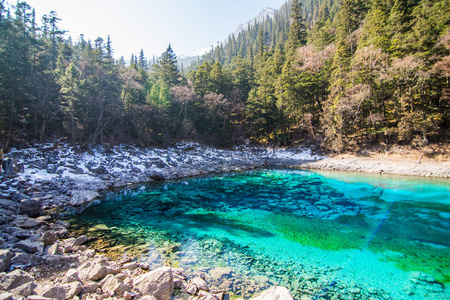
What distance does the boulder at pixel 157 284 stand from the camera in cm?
370

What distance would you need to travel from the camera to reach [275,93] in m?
31.3

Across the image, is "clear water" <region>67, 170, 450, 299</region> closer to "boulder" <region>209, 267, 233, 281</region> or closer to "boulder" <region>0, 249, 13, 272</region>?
"boulder" <region>209, 267, 233, 281</region>

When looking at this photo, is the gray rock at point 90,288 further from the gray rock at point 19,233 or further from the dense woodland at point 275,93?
the dense woodland at point 275,93

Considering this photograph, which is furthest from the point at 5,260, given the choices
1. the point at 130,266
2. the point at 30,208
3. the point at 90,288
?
the point at 30,208

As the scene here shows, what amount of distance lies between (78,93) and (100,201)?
1488 cm

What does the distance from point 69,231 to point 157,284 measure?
5664 mm

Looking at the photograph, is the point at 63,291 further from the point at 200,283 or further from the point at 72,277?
the point at 200,283

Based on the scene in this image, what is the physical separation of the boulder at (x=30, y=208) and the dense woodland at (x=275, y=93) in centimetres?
942

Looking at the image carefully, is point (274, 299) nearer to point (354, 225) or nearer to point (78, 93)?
point (354, 225)

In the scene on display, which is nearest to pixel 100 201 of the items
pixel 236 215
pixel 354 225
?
pixel 236 215

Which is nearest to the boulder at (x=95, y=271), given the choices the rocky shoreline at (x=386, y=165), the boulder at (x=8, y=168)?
the boulder at (x=8, y=168)

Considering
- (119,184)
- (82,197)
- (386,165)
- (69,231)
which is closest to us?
(69,231)

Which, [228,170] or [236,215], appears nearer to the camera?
[236,215]

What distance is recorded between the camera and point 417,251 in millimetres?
5844
